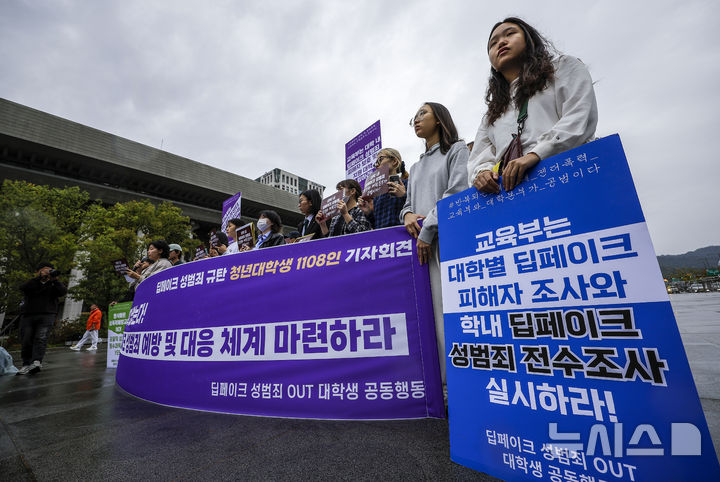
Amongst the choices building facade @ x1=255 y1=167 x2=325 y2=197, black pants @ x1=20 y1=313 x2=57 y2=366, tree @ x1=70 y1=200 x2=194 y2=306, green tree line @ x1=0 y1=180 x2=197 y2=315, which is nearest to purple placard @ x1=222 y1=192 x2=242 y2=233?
black pants @ x1=20 y1=313 x2=57 y2=366

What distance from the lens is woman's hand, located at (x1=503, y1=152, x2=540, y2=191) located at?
1.29 metres

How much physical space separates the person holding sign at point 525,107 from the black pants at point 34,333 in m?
6.98

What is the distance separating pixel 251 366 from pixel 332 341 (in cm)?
70

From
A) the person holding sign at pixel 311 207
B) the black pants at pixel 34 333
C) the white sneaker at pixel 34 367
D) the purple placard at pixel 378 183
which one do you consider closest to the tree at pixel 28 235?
the black pants at pixel 34 333

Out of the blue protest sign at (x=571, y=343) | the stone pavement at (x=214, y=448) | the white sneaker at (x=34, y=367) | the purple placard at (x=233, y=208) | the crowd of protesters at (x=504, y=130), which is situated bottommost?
the stone pavement at (x=214, y=448)

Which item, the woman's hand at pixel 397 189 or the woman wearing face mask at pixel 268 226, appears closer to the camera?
the woman's hand at pixel 397 189

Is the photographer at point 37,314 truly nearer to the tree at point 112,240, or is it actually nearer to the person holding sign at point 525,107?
the person holding sign at point 525,107

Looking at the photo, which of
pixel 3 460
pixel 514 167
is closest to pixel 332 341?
pixel 514 167

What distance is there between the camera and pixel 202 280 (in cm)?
272

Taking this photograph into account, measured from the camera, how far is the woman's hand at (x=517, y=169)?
129 cm

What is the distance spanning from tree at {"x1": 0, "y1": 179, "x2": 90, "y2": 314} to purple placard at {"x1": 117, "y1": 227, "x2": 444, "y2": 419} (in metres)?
17.7

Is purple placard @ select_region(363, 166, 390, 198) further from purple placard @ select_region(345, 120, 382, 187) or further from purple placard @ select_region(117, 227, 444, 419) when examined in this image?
purple placard @ select_region(345, 120, 382, 187)

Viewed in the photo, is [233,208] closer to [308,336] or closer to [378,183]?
[378,183]

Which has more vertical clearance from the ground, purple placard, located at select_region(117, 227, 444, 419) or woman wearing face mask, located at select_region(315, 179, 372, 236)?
woman wearing face mask, located at select_region(315, 179, 372, 236)
